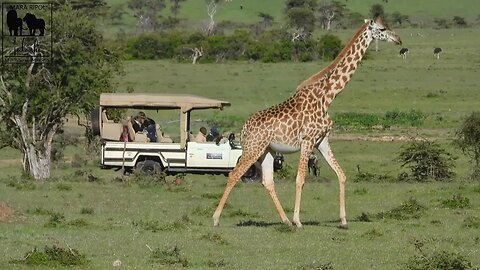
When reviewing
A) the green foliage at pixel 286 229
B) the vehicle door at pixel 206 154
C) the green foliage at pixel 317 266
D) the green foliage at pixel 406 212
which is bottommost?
the vehicle door at pixel 206 154

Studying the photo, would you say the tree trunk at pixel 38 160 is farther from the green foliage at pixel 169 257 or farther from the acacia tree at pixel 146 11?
the acacia tree at pixel 146 11

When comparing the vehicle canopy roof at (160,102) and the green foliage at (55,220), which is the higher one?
the vehicle canopy roof at (160,102)

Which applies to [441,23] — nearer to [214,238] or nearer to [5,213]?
[5,213]

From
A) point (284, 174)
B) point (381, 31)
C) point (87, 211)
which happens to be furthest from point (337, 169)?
point (284, 174)

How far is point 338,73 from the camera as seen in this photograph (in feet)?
55.5

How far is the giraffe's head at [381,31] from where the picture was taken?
16.9 m

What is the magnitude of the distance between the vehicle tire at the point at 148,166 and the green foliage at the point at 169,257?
13.3 m

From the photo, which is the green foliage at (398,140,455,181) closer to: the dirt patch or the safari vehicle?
the safari vehicle

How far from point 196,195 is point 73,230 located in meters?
6.68

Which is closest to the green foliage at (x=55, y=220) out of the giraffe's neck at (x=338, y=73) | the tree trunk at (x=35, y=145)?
the giraffe's neck at (x=338, y=73)

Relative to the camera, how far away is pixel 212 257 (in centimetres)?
1294

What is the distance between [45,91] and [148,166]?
3.99 meters

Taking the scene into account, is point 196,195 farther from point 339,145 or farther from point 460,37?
point 460,37

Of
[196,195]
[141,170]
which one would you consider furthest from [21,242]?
[141,170]
